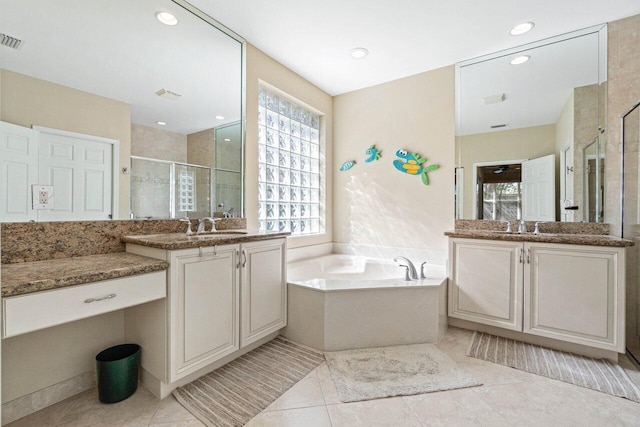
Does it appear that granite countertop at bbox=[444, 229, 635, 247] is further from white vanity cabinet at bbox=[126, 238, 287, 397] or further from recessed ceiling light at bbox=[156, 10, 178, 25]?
recessed ceiling light at bbox=[156, 10, 178, 25]

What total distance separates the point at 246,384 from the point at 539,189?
2.89 metres

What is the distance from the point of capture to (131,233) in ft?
6.16

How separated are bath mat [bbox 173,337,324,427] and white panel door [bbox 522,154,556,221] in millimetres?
2305

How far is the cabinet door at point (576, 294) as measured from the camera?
1.97 m

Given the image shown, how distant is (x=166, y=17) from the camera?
2.03m

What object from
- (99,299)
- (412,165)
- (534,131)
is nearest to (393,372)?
(99,299)

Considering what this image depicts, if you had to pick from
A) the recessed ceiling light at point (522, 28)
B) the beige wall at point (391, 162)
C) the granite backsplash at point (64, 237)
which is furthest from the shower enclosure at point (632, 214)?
the granite backsplash at point (64, 237)

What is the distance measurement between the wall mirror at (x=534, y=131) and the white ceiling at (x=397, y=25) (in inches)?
7.3

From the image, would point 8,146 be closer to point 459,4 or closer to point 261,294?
point 261,294

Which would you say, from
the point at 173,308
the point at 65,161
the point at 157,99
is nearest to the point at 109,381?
the point at 173,308

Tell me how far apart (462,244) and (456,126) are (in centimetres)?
127

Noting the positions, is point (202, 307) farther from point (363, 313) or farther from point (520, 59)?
point (520, 59)

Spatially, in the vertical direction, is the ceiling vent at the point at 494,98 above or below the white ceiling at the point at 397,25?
below

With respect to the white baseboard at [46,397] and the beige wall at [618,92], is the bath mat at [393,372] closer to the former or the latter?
the white baseboard at [46,397]
